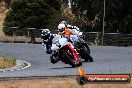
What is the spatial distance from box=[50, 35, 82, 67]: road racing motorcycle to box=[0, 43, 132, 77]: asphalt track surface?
A: 336 centimetres

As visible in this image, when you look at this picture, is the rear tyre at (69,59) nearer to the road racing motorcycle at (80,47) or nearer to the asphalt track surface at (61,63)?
the road racing motorcycle at (80,47)

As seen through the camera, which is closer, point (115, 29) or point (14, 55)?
point (14, 55)

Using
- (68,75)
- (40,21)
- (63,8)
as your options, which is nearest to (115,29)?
(40,21)

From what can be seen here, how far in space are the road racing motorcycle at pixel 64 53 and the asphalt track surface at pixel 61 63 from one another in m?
3.36

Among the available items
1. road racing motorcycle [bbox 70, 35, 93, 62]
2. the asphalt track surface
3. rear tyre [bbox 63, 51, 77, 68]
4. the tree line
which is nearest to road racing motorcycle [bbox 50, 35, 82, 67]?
rear tyre [bbox 63, 51, 77, 68]

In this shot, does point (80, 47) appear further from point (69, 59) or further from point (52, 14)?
point (52, 14)

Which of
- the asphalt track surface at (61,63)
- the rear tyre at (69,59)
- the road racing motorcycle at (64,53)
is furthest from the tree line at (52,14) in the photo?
the road racing motorcycle at (64,53)

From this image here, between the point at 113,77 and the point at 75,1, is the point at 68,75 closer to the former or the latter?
the point at 113,77

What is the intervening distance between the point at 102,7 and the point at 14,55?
17262 mm

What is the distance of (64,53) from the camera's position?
58.9 ft

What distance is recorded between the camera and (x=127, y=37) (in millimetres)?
42969

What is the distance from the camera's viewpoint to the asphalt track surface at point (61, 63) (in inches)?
902

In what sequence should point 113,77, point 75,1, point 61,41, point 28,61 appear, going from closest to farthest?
point 113,77 < point 61,41 < point 28,61 < point 75,1

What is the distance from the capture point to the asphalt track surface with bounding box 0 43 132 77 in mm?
22922
